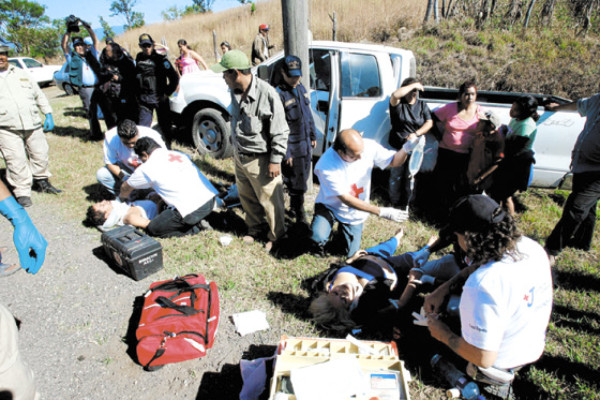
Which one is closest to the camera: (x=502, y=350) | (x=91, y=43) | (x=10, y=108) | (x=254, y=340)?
(x=502, y=350)

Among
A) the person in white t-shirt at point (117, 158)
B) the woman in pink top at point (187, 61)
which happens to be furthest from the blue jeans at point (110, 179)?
the woman in pink top at point (187, 61)

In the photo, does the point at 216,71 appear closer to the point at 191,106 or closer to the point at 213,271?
the point at 191,106

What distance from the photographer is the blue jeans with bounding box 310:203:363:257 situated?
3533 millimetres

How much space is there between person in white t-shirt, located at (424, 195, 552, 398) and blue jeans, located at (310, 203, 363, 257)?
1653 mm

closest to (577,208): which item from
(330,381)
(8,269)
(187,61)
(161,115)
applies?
(330,381)

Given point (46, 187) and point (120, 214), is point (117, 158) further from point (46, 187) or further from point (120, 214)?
point (46, 187)

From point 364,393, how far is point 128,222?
11.6 ft

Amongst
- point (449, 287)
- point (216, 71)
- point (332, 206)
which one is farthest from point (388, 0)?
point (449, 287)

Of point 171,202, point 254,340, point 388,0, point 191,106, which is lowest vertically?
point 254,340

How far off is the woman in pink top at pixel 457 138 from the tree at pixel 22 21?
4124 centimetres

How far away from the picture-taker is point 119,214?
4230 mm

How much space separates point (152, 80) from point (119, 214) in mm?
2535

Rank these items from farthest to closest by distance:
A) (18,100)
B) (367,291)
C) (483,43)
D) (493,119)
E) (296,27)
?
1. (483,43)
2. (18,100)
3. (296,27)
4. (493,119)
5. (367,291)

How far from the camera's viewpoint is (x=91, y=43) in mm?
6832
